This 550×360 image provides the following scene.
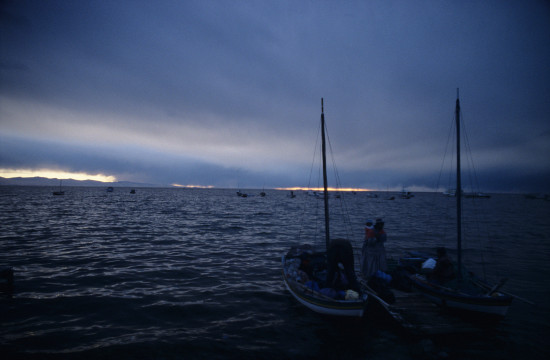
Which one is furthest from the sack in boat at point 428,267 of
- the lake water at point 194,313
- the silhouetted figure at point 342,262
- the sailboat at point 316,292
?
the silhouetted figure at point 342,262

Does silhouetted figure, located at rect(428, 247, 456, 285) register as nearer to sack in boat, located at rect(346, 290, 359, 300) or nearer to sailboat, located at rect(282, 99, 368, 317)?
sailboat, located at rect(282, 99, 368, 317)

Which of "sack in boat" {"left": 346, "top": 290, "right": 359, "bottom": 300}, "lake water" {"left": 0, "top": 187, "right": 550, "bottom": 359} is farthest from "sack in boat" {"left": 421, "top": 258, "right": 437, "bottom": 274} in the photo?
"sack in boat" {"left": 346, "top": 290, "right": 359, "bottom": 300}

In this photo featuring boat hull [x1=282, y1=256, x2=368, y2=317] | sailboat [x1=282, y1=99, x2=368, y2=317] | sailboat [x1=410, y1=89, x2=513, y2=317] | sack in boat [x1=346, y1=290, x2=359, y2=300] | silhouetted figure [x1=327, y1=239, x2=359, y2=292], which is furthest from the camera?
silhouetted figure [x1=327, y1=239, x2=359, y2=292]

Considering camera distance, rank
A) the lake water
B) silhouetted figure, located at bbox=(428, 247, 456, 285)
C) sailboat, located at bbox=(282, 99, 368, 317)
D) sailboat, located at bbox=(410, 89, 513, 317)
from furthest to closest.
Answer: silhouetted figure, located at bbox=(428, 247, 456, 285)
sailboat, located at bbox=(410, 89, 513, 317)
sailboat, located at bbox=(282, 99, 368, 317)
the lake water

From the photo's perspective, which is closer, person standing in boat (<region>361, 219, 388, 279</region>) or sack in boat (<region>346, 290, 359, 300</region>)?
sack in boat (<region>346, 290, 359, 300</region>)

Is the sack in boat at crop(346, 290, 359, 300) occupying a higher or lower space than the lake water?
higher

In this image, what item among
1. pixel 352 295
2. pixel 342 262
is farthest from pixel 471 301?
pixel 342 262

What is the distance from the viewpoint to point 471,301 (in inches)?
381

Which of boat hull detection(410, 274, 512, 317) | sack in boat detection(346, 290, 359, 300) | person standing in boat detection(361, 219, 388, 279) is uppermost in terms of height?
person standing in boat detection(361, 219, 388, 279)

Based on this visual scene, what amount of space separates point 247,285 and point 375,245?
7452 millimetres

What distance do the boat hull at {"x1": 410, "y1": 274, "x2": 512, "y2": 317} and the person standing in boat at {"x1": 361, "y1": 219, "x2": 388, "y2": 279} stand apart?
7.51 ft

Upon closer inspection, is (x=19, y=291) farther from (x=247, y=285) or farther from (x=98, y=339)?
(x=247, y=285)

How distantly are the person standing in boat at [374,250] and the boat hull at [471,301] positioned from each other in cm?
229

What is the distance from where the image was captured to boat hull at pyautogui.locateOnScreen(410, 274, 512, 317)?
9.34m
